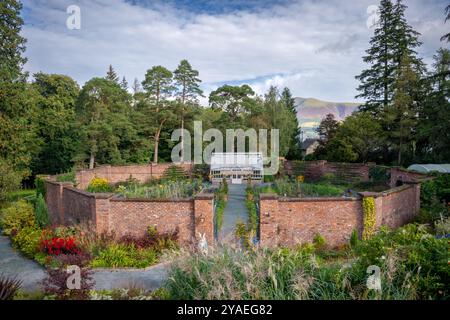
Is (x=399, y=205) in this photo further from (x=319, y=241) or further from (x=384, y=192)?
(x=319, y=241)

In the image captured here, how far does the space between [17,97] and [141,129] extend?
1215 centimetres

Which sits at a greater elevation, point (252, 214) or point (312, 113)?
point (312, 113)

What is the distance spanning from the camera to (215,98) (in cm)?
3070

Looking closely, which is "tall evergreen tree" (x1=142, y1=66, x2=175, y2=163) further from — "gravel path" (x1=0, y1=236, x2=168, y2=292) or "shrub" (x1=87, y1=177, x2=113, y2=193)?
"gravel path" (x1=0, y1=236, x2=168, y2=292)

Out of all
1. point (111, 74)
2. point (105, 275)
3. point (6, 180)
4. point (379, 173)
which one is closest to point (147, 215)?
point (105, 275)

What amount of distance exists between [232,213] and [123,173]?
1208 centimetres

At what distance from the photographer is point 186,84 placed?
28.6 meters

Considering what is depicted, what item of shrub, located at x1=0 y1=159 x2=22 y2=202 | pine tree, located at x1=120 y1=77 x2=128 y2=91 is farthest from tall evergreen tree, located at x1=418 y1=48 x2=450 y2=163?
pine tree, located at x1=120 y1=77 x2=128 y2=91

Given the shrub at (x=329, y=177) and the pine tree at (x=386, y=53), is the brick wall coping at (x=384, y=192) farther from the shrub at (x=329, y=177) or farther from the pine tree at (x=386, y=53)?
the pine tree at (x=386, y=53)

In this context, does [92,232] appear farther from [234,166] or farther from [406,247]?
[234,166]

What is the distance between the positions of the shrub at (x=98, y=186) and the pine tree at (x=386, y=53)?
68.8 ft
